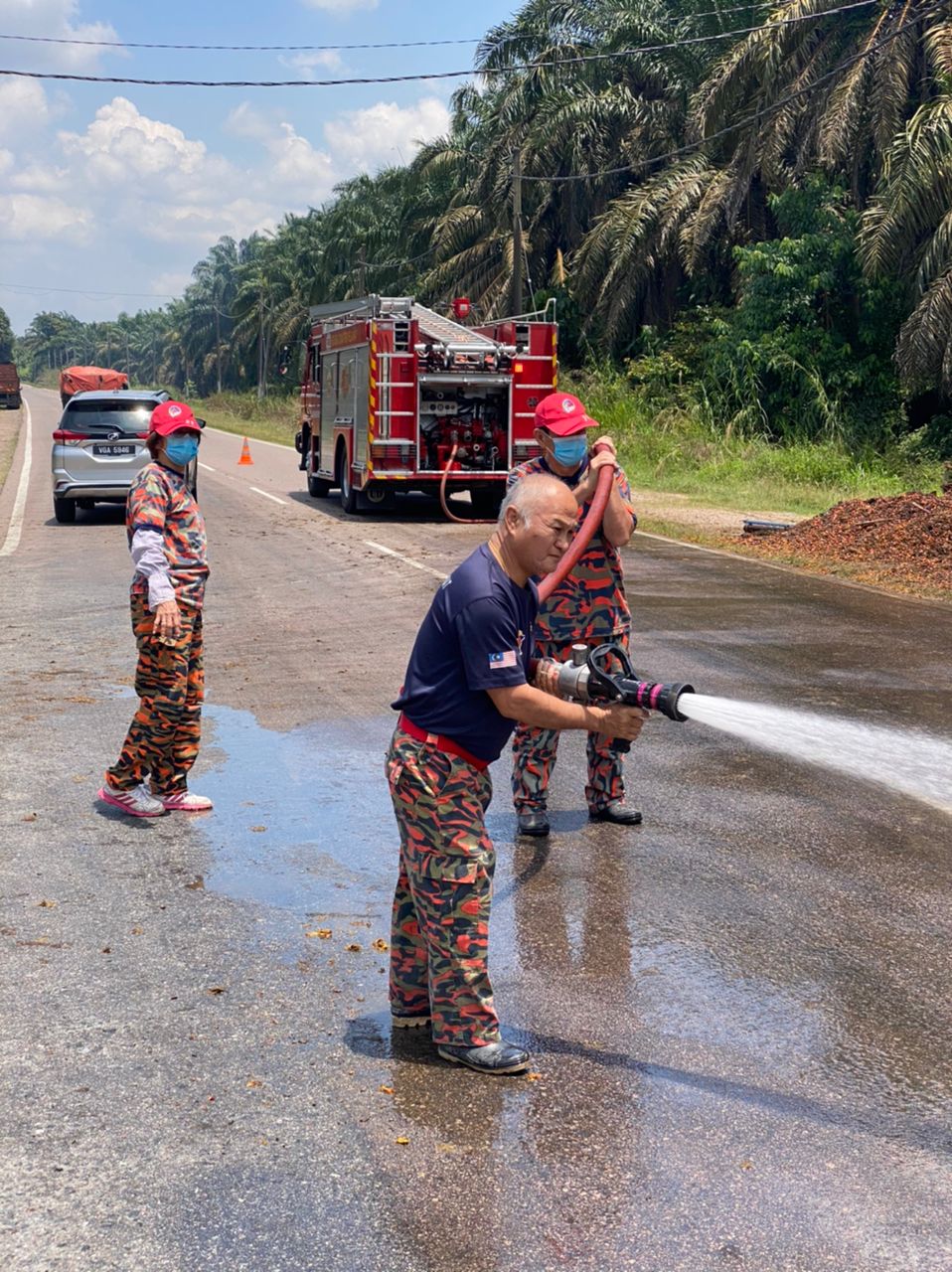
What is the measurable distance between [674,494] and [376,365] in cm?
753

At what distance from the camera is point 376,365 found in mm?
20078

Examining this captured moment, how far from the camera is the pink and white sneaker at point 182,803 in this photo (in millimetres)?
6691

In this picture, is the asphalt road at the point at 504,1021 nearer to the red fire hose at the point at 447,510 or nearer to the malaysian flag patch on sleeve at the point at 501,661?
the malaysian flag patch on sleeve at the point at 501,661

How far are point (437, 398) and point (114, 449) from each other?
442 centimetres

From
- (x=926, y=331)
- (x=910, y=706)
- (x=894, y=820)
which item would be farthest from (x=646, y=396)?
(x=894, y=820)

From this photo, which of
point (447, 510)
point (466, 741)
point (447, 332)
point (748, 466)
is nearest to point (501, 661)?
point (466, 741)

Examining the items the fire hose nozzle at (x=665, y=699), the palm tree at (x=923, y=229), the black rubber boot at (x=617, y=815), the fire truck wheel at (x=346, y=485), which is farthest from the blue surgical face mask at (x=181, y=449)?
the palm tree at (x=923, y=229)

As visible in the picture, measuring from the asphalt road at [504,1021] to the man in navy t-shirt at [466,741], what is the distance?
196mm

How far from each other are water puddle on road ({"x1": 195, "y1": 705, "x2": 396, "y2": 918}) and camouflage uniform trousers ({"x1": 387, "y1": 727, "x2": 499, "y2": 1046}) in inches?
49.5

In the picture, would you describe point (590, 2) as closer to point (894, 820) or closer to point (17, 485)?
point (17, 485)

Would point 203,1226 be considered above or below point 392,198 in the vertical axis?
below

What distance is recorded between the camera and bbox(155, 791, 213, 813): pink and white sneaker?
22.0ft

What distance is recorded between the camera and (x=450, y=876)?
408cm

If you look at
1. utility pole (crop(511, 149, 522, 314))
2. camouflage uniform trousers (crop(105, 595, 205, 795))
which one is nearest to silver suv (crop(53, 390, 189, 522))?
camouflage uniform trousers (crop(105, 595, 205, 795))
